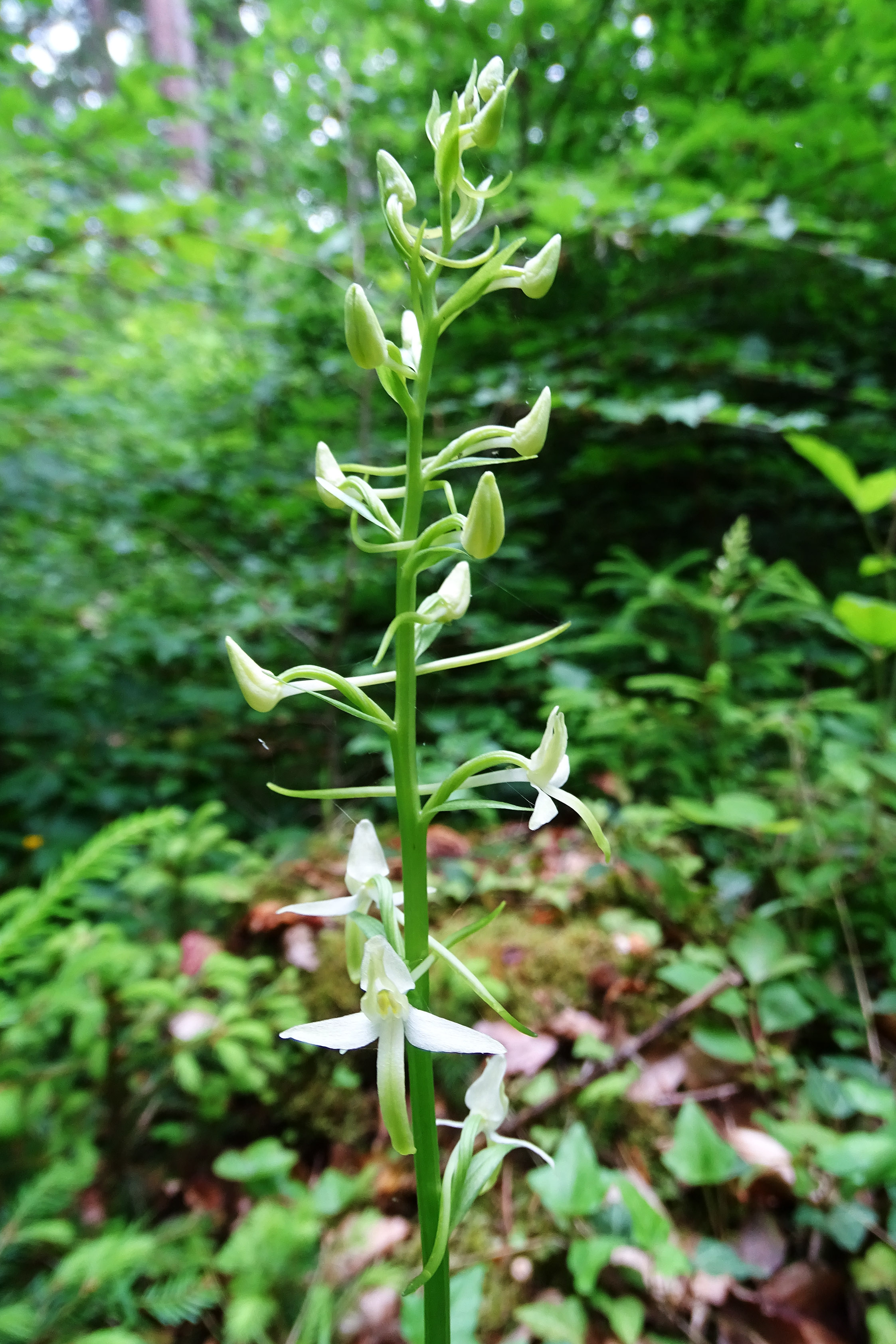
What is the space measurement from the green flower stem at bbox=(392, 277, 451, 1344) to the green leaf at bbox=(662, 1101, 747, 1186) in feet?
1.72

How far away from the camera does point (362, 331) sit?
1.87 ft

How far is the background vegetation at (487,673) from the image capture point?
3.25ft

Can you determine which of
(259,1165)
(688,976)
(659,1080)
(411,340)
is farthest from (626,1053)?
(411,340)

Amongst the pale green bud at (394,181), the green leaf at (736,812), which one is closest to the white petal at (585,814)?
the pale green bud at (394,181)

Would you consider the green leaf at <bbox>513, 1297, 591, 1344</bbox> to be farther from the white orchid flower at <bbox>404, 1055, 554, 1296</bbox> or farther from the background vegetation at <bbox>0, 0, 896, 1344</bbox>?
the white orchid flower at <bbox>404, 1055, 554, 1296</bbox>

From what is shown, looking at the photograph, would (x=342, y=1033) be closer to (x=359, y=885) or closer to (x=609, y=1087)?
(x=359, y=885)

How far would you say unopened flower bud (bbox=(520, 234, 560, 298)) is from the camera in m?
0.63

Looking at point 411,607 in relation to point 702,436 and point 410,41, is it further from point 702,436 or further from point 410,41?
point 410,41

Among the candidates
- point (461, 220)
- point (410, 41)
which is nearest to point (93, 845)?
point (461, 220)

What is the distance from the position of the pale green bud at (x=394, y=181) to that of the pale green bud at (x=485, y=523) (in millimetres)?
340

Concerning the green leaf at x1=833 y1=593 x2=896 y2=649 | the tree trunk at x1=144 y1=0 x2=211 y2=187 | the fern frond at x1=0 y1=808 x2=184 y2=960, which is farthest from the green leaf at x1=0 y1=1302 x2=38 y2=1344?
the tree trunk at x1=144 y1=0 x2=211 y2=187

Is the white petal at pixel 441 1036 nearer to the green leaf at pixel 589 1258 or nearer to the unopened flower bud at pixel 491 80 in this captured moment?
the green leaf at pixel 589 1258

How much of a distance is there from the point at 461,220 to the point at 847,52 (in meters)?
2.48

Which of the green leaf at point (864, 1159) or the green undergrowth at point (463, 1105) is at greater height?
the green leaf at point (864, 1159)
